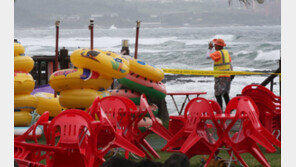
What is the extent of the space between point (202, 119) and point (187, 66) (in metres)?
37.3

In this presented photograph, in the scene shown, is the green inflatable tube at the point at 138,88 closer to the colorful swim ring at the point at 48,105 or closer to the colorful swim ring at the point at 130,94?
the colorful swim ring at the point at 130,94

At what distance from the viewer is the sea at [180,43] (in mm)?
42219

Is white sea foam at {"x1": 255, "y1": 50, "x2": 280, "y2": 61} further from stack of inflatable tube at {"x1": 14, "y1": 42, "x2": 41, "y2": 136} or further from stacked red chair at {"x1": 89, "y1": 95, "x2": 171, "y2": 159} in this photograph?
stacked red chair at {"x1": 89, "y1": 95, "x2": 171, "y2": 159}

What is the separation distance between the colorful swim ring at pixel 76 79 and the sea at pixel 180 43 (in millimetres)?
27920

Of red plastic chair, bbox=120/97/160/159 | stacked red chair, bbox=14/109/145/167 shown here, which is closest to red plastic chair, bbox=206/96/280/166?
red plastic chair, bbox=120/97/160/159

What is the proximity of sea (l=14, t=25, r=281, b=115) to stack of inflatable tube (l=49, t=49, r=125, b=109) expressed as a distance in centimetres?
2792

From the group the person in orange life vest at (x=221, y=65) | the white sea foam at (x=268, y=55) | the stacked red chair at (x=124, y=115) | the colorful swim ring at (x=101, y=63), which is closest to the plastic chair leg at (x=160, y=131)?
the stacked red chair at (x=124, y=115)

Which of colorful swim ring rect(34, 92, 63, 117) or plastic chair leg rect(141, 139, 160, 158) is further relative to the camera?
colorful swim ring rect(34, 92, 63, 117)

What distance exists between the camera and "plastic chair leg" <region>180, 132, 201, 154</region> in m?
5.36

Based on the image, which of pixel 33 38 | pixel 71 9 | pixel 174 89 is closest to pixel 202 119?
pixel 174 89

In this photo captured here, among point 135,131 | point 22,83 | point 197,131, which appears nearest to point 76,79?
point 22,83

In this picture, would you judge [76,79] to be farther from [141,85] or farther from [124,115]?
[124,115]

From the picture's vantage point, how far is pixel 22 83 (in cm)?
859

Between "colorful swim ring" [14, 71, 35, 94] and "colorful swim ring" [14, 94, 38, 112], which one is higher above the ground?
"colorful swim ring" [14, 71, 35, 94]
